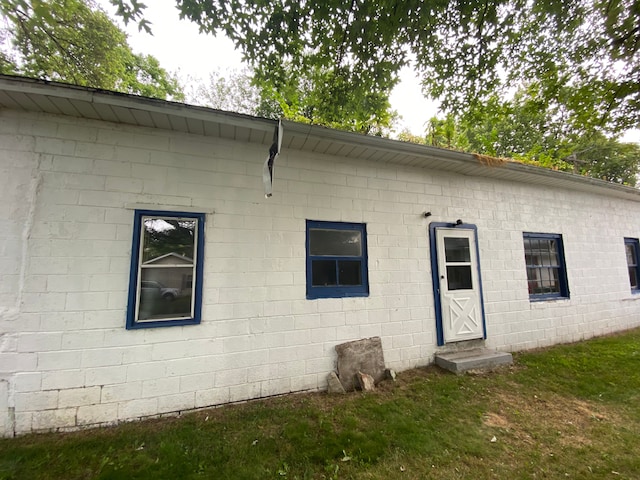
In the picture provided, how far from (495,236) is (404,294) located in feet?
7.94

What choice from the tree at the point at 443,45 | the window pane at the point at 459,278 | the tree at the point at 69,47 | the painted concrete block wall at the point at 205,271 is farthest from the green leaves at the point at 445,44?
the tree at the point at 69,47

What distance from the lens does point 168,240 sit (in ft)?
10.6

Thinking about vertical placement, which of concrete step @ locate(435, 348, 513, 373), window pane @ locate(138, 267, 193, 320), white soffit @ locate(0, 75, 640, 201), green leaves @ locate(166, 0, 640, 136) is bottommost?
concrete step @ locate(435, 348, 513, 373)

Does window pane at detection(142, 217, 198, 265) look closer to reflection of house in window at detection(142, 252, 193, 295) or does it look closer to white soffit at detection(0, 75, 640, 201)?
reflection of house in window at detection(142, 252, 193, 295)

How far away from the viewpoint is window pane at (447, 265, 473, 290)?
4.67 meters

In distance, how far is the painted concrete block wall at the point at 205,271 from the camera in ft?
8.98

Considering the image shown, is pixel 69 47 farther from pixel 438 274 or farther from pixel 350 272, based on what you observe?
pixel 438 274

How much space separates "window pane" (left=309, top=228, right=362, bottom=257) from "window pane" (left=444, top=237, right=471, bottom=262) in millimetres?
1730

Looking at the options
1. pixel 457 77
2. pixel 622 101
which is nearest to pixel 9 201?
pixel 457 77

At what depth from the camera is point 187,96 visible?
53.6ft

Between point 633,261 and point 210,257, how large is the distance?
10.8m

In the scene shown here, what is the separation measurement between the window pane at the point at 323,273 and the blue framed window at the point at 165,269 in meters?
1.49

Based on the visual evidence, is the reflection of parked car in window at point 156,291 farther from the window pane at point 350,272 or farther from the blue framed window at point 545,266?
the blue framed window at point 545,266

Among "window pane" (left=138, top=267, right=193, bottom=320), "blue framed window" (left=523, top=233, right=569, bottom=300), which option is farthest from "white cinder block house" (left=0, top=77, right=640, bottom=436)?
"blue framed window" (left=523, top=233, right=569, bottom=300)
